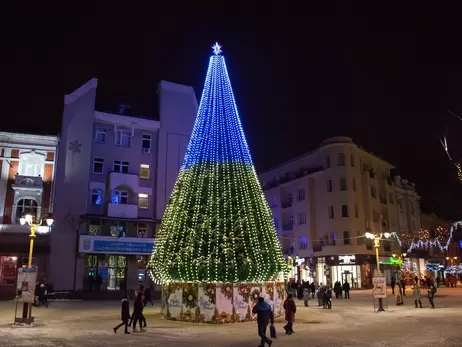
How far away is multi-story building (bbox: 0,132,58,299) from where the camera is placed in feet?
114

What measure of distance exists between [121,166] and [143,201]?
3617 mm

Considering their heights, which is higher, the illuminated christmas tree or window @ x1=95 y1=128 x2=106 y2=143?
window @ x1=95 y1=128 x2=106 y2=143

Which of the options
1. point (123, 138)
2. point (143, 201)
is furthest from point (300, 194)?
point (123, 138)

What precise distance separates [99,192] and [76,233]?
3930 mm

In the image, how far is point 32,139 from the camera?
36.7 metres

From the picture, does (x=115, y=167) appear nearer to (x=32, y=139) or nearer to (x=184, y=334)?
(x=32, y=139)

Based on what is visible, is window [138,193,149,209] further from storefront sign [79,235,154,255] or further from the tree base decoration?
the tree base decoration

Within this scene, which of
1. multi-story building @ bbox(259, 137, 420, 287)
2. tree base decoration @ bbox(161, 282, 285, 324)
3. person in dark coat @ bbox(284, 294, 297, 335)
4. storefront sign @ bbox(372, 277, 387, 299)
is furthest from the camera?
multi-story building @ bbox(259, 137, 420, 287)

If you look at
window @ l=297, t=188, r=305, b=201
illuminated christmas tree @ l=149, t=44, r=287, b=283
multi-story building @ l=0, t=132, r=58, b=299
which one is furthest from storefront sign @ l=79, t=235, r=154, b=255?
window @ l=297, t=188, r=305, b=201

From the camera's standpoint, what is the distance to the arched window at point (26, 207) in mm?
35506

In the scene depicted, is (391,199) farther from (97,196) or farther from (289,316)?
(289,316)

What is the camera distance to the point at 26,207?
117 ft

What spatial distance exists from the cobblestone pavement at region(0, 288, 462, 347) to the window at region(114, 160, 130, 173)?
1863 centimetres

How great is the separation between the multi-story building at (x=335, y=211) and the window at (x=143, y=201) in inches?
895
